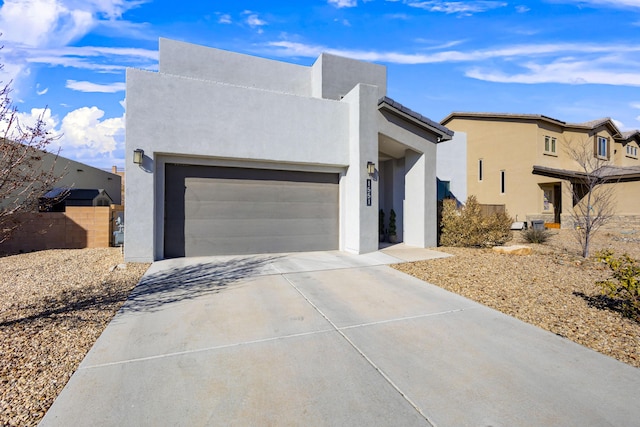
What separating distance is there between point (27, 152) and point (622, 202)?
24.3 meters

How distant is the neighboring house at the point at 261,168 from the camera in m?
8.06

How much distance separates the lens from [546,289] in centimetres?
576

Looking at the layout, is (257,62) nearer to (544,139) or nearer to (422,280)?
(422,280)

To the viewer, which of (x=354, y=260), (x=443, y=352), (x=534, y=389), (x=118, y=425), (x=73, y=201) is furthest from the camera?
(x=73, y=201)

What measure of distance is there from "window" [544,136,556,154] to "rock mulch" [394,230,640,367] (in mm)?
13389

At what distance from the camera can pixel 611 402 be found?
8.53ft

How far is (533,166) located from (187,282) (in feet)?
67.5

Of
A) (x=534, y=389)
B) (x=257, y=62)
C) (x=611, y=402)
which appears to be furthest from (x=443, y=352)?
(x=257, y=62)

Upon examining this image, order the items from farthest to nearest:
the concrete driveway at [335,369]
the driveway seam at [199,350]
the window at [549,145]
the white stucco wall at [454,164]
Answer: the window at [549,145] < the white stucco wall at [454,164] < the driveway seam at [199,350] < the concrete driveway at [335,369]

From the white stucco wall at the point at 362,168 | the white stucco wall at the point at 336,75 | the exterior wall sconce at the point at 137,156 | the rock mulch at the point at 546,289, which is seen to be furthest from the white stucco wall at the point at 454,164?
the exterior wall sconce at the point at 137,156

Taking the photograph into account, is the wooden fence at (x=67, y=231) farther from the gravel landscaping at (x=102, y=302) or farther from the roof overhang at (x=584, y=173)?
the roof overhang at (x=584, y=173)

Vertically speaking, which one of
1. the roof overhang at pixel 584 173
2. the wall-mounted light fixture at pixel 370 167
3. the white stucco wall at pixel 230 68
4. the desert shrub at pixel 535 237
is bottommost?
the desert shrub at pixel 535 237

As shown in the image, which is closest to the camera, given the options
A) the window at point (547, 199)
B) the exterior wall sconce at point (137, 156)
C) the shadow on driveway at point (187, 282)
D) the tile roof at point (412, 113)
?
the shadow on driveway at point (187, 282)

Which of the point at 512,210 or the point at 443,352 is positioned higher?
the point at 512,210
